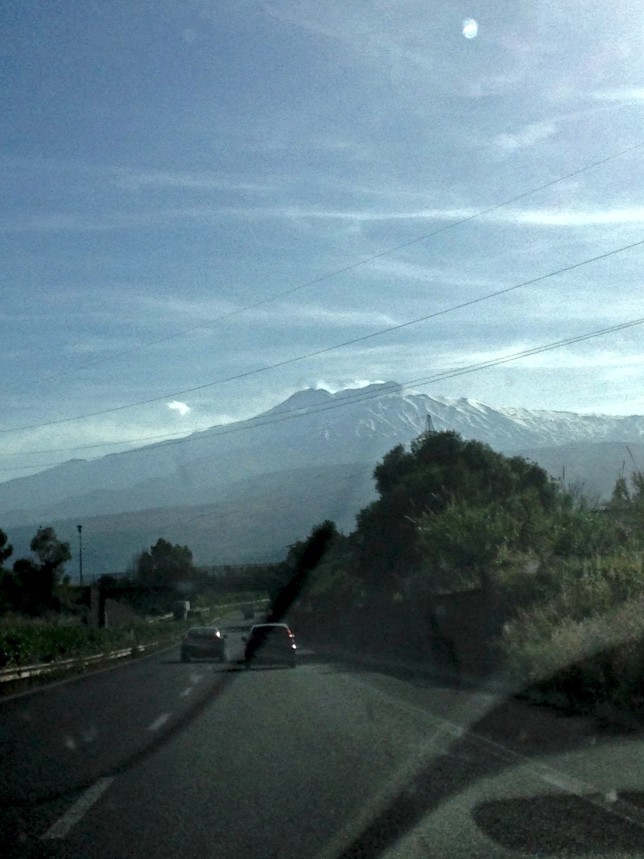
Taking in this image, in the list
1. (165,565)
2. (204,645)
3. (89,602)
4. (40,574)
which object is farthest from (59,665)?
(165,565)

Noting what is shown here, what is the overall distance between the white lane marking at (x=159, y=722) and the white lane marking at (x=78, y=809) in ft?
15.7

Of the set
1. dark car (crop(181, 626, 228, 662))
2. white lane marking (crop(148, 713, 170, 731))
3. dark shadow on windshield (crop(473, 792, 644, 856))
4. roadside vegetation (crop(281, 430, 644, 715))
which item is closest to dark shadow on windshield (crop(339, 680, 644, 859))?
dark shadow on windshield (crop(473, 792, 644, 856))

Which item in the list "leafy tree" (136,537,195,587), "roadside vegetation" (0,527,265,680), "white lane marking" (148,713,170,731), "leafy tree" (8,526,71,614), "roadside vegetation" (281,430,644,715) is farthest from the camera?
"leafy tree" (136,537,195,587)

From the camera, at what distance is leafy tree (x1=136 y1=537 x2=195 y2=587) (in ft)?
404

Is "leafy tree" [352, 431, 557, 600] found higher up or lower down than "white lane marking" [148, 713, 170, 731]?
higher up

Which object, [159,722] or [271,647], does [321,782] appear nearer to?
[159,722]

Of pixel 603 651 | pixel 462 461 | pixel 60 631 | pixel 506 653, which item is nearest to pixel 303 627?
pixel 462 461

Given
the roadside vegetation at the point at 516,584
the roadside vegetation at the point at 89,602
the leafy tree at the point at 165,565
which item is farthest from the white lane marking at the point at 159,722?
the leafy tree at the point at 165,565

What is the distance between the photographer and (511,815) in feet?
30.8

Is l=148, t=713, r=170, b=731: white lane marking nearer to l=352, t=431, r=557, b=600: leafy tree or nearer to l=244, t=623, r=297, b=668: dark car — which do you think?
l=244, t=623, r=297, b=668: dark car

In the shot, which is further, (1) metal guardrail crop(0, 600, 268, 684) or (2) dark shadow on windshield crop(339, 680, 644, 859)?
(1) metal guardrail crop(0, 600, 268, 684)

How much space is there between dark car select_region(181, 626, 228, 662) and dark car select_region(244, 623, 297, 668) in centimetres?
574

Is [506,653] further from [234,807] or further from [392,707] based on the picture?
[234,807]

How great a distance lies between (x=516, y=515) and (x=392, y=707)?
18.4 m
